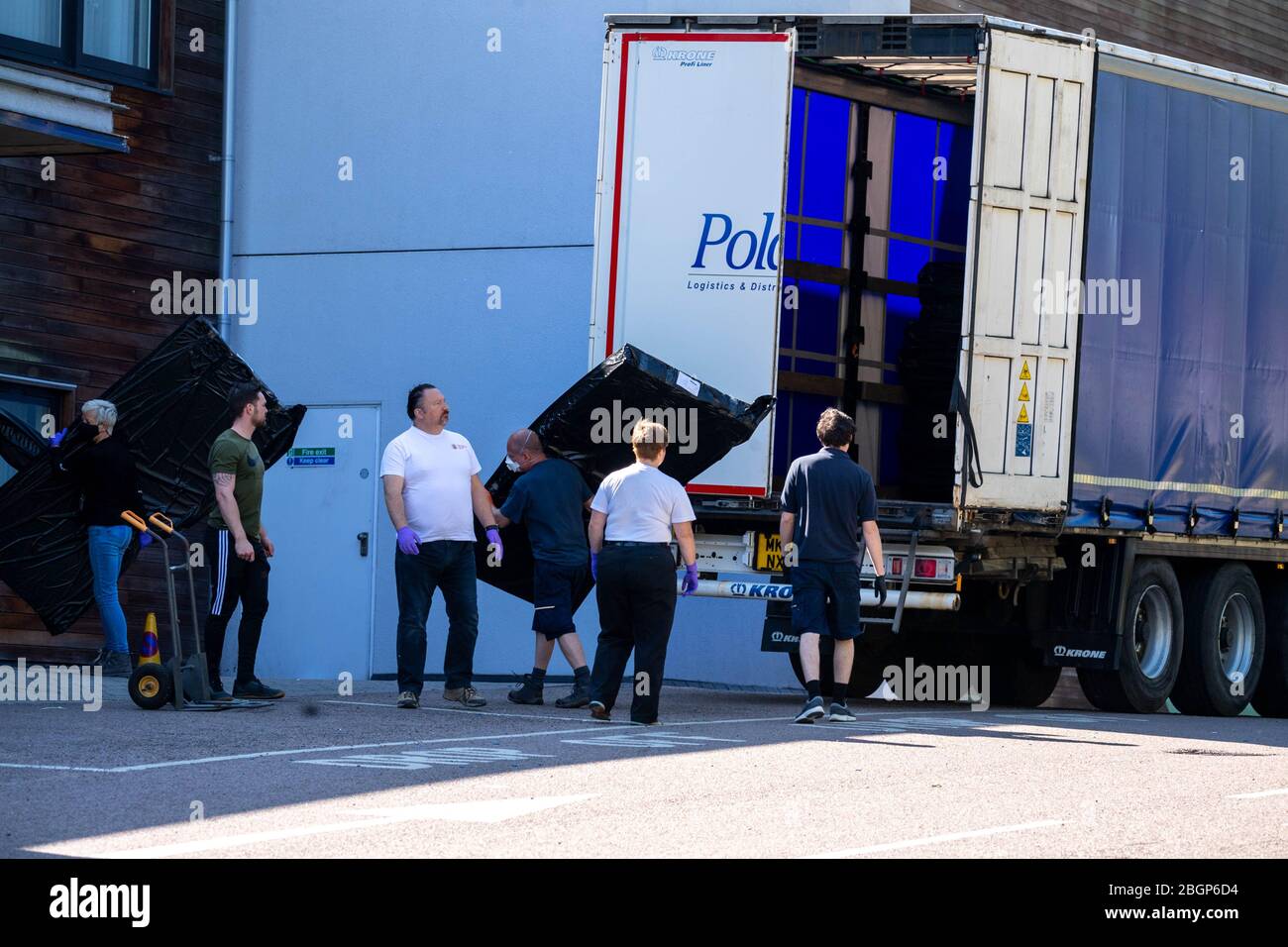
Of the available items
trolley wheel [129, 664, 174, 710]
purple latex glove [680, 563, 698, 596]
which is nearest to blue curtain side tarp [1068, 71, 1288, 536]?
purple latex glove [680, 563, 698, 596]

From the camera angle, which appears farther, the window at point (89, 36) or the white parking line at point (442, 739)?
the window at point (89, 36)

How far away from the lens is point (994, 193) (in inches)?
527

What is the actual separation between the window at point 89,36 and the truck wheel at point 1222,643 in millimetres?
10121

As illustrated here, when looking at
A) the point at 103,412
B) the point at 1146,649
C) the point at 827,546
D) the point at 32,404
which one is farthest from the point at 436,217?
the point at 827,546

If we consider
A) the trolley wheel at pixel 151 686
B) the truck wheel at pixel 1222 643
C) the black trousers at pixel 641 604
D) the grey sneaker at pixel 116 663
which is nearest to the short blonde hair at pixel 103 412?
the grey sneaker at pixel 116 663

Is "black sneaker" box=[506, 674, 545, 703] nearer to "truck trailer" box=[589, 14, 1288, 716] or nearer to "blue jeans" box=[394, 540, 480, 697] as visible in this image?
"blue jeans" box=[394, 540, 480, 697]

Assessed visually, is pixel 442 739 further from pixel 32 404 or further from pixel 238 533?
pixel 32 404

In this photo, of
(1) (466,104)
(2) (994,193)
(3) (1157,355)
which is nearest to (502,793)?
(2) (994,193)

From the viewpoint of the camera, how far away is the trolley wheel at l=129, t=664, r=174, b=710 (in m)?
12.4

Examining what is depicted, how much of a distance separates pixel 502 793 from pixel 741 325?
5.29m

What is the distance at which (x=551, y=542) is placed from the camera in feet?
44.0

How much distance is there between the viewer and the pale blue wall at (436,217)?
1903 cm

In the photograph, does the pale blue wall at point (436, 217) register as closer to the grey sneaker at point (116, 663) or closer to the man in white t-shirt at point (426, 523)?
the grey sneaker at point (116, 663)

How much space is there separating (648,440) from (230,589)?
8.85 feet
